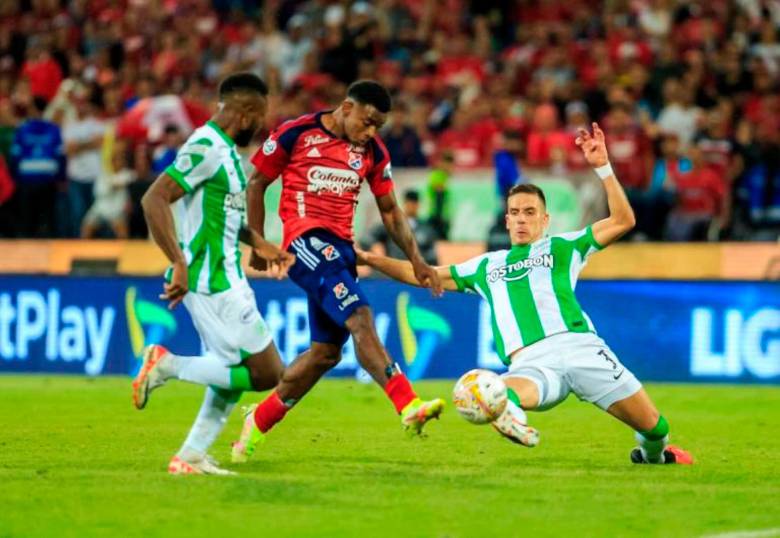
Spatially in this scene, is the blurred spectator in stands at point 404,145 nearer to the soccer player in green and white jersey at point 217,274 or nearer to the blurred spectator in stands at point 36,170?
the blurred spectator in stands at point 36,170

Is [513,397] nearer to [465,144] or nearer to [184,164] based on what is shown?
[184,164]

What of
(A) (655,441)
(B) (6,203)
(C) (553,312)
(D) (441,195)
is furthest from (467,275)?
(B) (6,203)

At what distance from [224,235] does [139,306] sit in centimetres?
958

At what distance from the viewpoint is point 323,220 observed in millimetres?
10109

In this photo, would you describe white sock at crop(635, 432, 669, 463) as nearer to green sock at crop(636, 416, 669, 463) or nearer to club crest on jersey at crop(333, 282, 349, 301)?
green sock at crop(636, 416, 669, 463)

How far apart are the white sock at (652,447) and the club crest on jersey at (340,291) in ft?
6.49

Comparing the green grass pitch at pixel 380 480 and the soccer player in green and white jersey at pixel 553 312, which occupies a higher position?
the soccer player in green and white jersey at pixel 553 312

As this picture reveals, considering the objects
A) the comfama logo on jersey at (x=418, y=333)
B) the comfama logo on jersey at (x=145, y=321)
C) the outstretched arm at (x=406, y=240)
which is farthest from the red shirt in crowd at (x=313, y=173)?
the comfama logo on jersey at (x=145, y=321)

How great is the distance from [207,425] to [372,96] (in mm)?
2364

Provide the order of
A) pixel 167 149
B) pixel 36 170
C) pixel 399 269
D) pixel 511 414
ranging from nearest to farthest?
pixel 511 414
pixel 399 269
pixel 167 149
pixel 36 170

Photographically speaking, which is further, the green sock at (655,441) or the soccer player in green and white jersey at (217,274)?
the green sock at (655,441)

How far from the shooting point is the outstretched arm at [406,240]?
10133mm

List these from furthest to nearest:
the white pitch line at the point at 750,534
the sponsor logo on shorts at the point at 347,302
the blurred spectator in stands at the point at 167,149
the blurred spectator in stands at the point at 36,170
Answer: the blurred spectator in stands at the point at 36,170
the blurred spectator in stands at the point at 167,149
the sponsor logo on shorts at the point at 347,302
the white pitch line at the point at 750,534

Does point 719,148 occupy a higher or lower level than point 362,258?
lower
